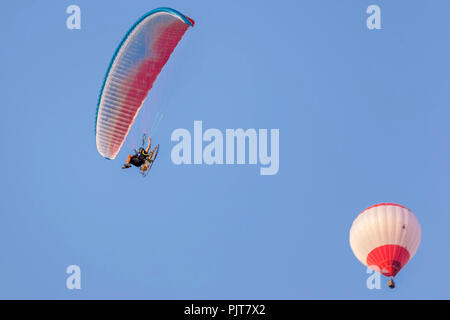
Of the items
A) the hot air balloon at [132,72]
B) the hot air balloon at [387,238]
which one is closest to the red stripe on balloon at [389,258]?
the hot air balloon at [387,238]

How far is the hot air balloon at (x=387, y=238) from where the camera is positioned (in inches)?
1358

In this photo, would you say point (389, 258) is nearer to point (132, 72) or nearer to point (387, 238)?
point (387, 238)

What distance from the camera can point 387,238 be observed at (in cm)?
3472

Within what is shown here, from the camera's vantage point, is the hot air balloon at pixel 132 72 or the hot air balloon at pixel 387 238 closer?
the hot air balloon at pixel 132 72

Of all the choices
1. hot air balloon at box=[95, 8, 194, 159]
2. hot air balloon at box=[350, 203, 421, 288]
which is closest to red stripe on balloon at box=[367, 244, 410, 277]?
hot air balloon at box=[350, 203, 421, 288]

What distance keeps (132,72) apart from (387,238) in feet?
34.9

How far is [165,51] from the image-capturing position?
→ 34.3 metres

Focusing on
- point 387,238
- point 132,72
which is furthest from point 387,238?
point 132,72

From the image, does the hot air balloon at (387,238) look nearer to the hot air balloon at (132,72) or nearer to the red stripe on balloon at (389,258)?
the red stripe on balloon at (389,258)

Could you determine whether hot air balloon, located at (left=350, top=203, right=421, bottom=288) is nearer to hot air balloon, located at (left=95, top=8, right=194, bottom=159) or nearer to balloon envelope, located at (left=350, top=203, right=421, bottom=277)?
balloon envelope, located at (left=350, top=203, right=421, bottom=277)
